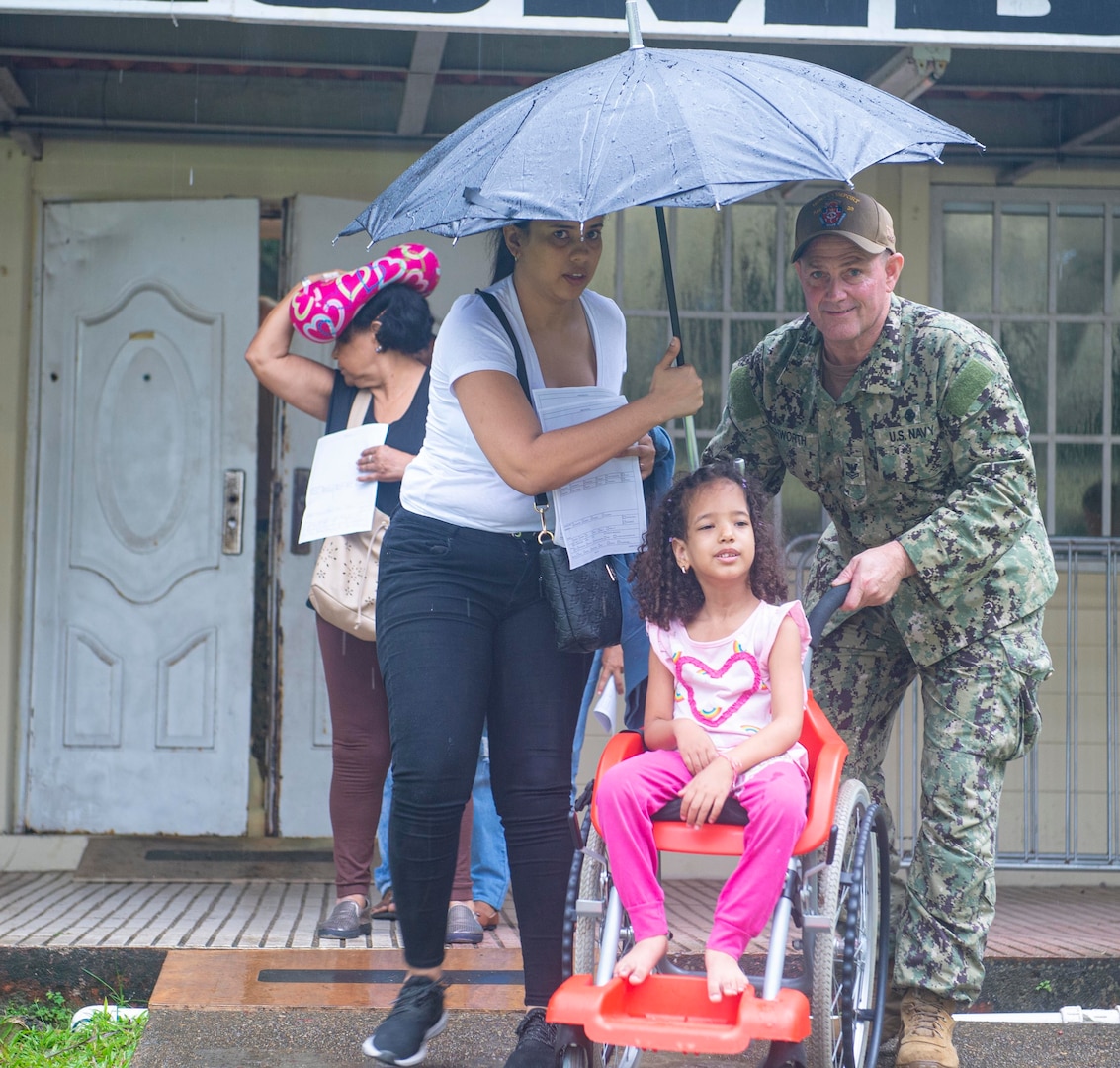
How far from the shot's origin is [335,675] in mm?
4129

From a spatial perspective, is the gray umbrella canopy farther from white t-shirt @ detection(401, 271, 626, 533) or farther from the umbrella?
white t-shirt @ detection(401, 271, 626, 533)

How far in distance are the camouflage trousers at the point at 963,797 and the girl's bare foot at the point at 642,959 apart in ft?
2.55

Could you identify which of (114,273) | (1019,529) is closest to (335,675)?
(1019,529)

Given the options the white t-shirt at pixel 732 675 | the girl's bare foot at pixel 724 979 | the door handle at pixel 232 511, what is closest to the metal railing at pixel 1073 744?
the door handle at pixel 232 511

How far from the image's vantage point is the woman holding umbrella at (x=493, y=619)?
2.85 metres

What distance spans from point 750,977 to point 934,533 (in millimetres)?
1026

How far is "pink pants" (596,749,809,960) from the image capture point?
255cm

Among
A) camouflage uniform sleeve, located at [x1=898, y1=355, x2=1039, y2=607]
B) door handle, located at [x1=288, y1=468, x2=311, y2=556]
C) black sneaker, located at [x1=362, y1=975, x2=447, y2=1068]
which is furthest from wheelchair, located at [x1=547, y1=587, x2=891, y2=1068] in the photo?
door handle, located at [x1=288, y1=468, x2=311, y2=556]

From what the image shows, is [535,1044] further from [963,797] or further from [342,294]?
[342,294]

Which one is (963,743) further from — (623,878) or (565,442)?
(565,442)

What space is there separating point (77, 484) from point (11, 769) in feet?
3.94

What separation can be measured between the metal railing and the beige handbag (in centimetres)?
219

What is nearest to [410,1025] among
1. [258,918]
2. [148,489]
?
[258,918]

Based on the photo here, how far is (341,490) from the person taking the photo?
161 inches
